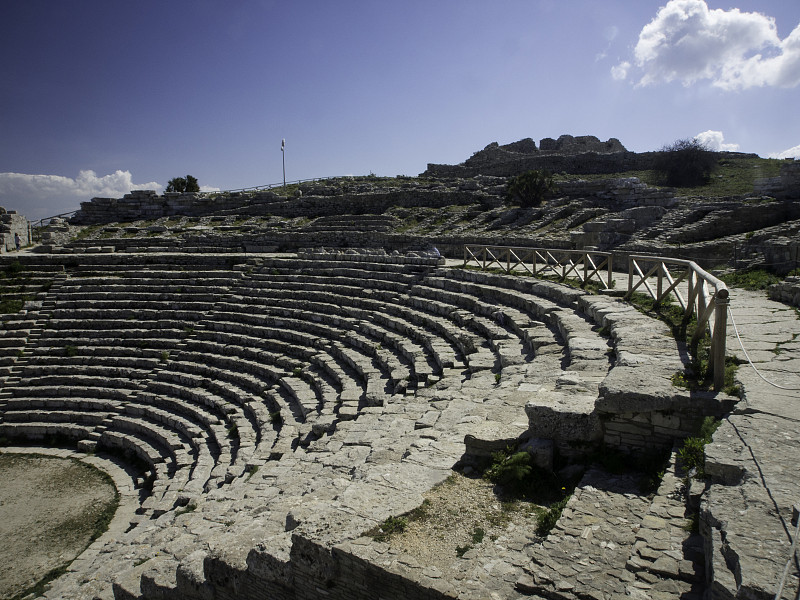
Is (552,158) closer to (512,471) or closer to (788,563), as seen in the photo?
(512,471)

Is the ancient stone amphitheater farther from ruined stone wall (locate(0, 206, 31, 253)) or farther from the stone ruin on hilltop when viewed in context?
the stone ruin on hilltop

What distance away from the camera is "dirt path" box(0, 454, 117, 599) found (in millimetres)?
7988

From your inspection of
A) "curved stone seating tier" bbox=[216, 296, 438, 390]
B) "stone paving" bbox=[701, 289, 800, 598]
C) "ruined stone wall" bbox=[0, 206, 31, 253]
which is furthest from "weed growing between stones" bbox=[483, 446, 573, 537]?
"ruined stone wall" bbox=[0, 206, 31, 253]

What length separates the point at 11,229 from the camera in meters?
23.8

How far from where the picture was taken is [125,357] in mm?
14633

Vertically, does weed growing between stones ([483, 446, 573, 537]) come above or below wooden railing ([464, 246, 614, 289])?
below

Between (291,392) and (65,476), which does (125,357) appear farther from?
(291,392)

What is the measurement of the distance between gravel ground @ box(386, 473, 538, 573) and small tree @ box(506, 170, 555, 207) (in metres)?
23.5

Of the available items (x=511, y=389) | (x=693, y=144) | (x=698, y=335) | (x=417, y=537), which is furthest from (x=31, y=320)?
(x=693, y=144)

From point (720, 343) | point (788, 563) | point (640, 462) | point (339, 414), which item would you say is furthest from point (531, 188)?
point (788, 563)

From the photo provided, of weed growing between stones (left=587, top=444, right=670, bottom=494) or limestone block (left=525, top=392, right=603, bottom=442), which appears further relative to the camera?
limestone block (left=525, top=392, right=603, bottom=442)

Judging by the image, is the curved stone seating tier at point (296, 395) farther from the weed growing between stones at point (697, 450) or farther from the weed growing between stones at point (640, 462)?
the weed growing between stones at point (697, 450)

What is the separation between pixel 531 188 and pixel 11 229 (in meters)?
24.4

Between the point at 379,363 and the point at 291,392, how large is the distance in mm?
1946
